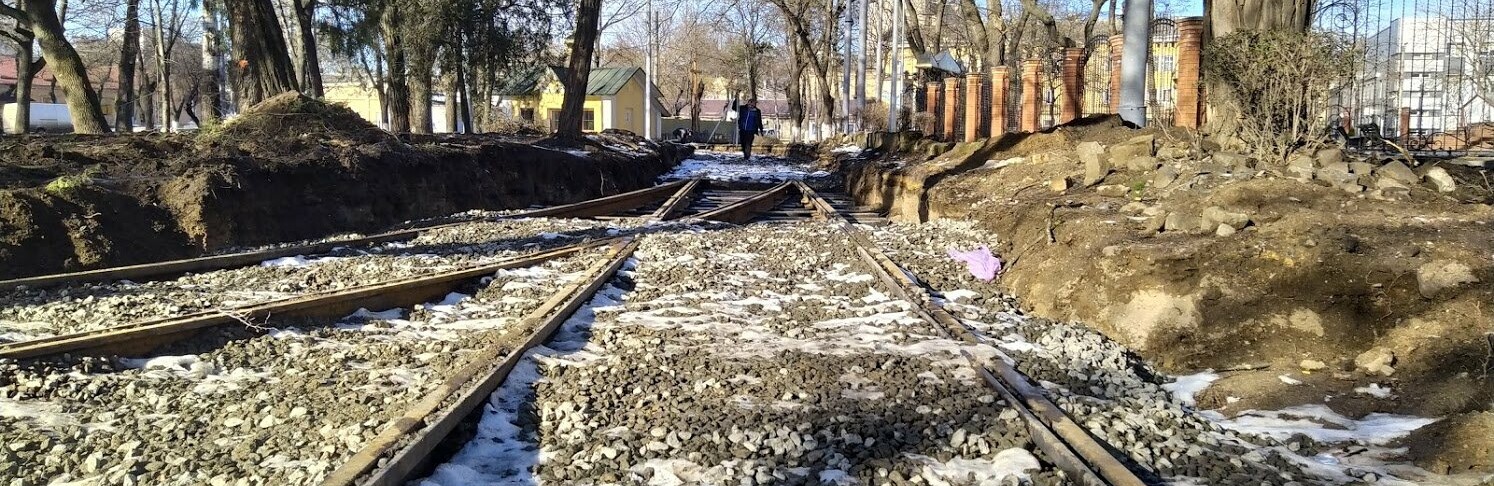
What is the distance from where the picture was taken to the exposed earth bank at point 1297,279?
5.16 meters

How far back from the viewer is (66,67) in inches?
605

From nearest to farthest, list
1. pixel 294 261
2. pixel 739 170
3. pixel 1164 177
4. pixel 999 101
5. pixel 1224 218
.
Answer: pixel 1224 218 < pixel 294 261 < pixel 1164 177 < pixel 999 101 < pixel 739 170

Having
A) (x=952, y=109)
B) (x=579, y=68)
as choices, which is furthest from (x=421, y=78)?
(x=952, y=109)

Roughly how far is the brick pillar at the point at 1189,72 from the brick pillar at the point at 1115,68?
189 centimetres

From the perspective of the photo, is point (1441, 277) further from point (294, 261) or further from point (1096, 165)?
point (294, 261)

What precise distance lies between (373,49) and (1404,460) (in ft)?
96.5

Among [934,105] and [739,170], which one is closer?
[739,170]

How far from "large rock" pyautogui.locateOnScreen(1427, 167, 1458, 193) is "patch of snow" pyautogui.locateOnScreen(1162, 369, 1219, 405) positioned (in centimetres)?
324

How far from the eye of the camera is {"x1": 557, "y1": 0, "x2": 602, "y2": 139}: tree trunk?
24219 mm

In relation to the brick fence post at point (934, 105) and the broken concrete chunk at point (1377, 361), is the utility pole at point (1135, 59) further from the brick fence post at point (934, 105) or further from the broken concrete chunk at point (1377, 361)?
the brick fence post at point (934, 105)

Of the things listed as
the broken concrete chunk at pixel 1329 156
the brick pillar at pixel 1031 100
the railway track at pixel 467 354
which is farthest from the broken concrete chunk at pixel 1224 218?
the brick pillar at pixel 1031 100

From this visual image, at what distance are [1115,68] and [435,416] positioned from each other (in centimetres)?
1706

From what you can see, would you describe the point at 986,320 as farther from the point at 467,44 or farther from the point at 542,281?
the point at 467,44

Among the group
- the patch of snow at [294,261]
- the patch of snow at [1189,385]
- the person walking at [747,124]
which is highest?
the person walking at [747,124]
